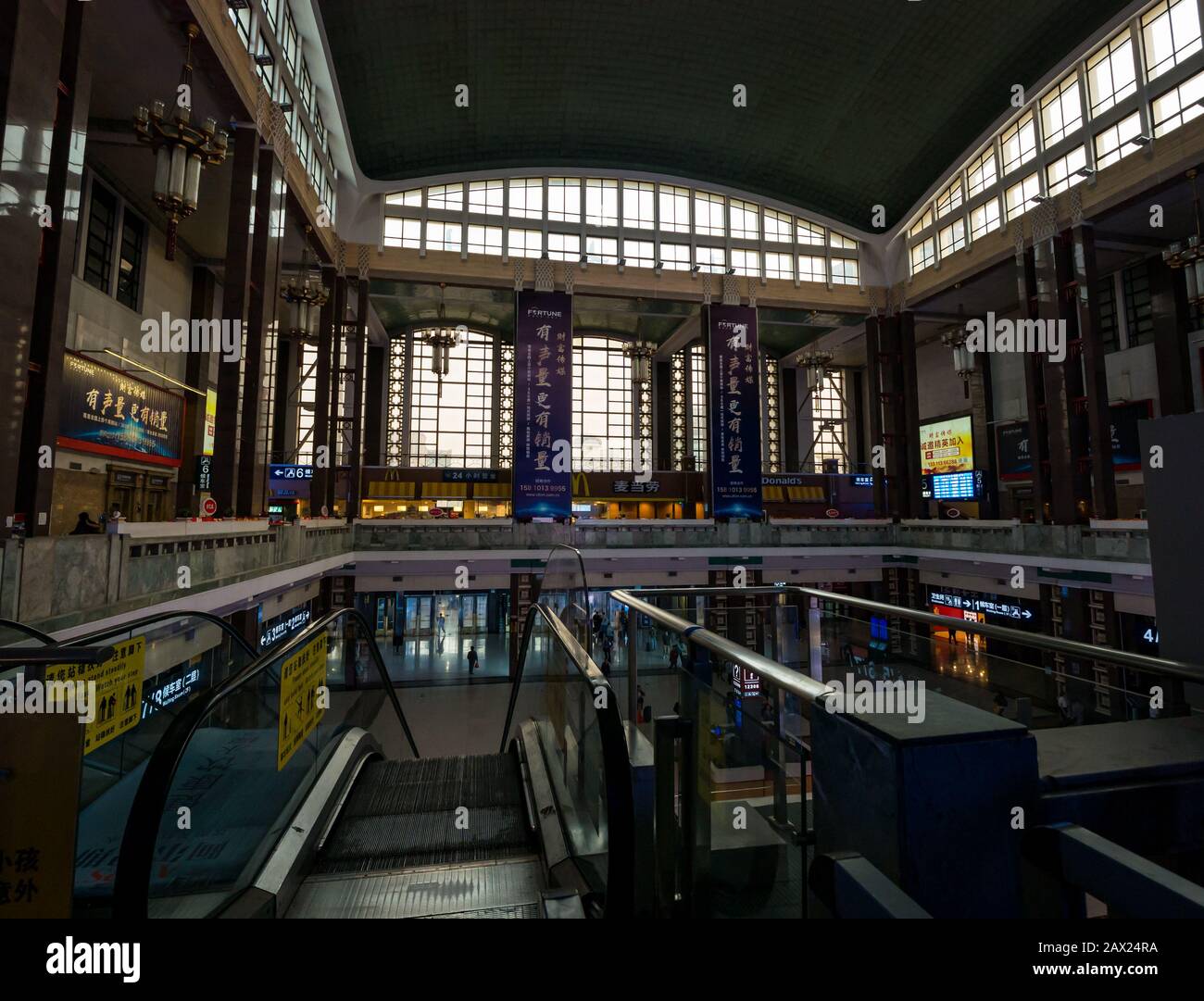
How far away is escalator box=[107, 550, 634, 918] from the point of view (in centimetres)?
184

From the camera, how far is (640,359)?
30.3 m

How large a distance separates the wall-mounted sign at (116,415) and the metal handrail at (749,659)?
439 inches

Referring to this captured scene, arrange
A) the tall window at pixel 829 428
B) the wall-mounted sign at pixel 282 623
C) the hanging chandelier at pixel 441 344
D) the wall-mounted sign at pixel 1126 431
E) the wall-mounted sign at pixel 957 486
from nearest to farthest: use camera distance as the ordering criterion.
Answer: the wall-mounted sign at pixel 282 623
the wall-mounted sign at pixel 1126 431
the hanging chandelier at pixel 441 344
the wall-mounted sign at pixel 957 486
the tall window at pixel 829 428

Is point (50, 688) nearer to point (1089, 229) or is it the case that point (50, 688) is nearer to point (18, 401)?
point (18, 401)

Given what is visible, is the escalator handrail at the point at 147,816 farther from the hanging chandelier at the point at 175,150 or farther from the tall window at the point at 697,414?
the tall window at the point at 697,414

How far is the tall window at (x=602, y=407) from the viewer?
106 feet

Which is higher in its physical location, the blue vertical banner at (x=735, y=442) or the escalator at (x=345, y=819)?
the blue vertical banner at (x=735, y=442)

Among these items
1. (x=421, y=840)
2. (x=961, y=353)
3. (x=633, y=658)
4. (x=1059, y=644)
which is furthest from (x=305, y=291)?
(x=961, y=353)

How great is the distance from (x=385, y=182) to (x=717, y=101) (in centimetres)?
1326

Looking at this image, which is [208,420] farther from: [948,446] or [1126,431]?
[948,446]

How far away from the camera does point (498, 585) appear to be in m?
19.6

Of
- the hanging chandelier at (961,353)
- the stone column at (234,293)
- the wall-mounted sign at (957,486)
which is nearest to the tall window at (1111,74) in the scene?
the hanging chandelier at (961,353)

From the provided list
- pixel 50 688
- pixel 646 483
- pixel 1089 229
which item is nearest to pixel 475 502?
pixel 646 483

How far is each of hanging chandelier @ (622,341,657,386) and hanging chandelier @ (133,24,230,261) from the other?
66.2ft
